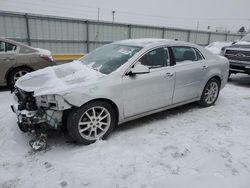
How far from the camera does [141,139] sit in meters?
3.67

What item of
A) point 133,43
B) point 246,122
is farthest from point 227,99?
point 133,43

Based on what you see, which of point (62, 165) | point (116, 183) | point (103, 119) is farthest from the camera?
point (103, 119)

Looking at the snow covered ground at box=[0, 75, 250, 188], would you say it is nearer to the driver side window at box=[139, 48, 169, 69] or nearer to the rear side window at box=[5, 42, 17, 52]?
the driver side window at box=[139, 48, 169, 69]

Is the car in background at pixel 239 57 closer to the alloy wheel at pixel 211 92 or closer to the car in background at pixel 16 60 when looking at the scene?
the alloy wheel at pixel 211 92

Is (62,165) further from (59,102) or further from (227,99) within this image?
(227,99)

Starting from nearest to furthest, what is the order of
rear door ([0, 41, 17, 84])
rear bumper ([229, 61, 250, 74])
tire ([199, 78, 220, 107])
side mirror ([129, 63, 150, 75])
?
side mirror ([129, 63, 150, 75]) < tire ([199, 78, 220, 107]) < rear door ([0, 41, 17, 84]) < rear bumper ([229, 61, 250, 74])

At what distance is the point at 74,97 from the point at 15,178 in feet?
3.97

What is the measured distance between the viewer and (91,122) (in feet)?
11.2

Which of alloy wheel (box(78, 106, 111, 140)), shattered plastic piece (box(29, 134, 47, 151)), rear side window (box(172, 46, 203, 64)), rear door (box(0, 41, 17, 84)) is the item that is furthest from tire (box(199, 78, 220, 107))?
rear door (box(0, 41, 17, 84))

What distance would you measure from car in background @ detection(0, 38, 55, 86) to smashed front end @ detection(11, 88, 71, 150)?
10.9ft

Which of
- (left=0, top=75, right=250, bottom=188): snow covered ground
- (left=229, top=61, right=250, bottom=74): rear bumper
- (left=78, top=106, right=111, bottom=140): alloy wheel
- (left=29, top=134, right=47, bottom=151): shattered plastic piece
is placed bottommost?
(left=0, top=75, right=250, bottom=188): snow covered ground

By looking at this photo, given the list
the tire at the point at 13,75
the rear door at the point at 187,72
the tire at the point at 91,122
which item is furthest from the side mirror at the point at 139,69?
the tire at the point at 13,75

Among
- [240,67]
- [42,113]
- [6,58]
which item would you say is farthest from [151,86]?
[240,67]

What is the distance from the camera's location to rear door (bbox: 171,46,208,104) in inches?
173
